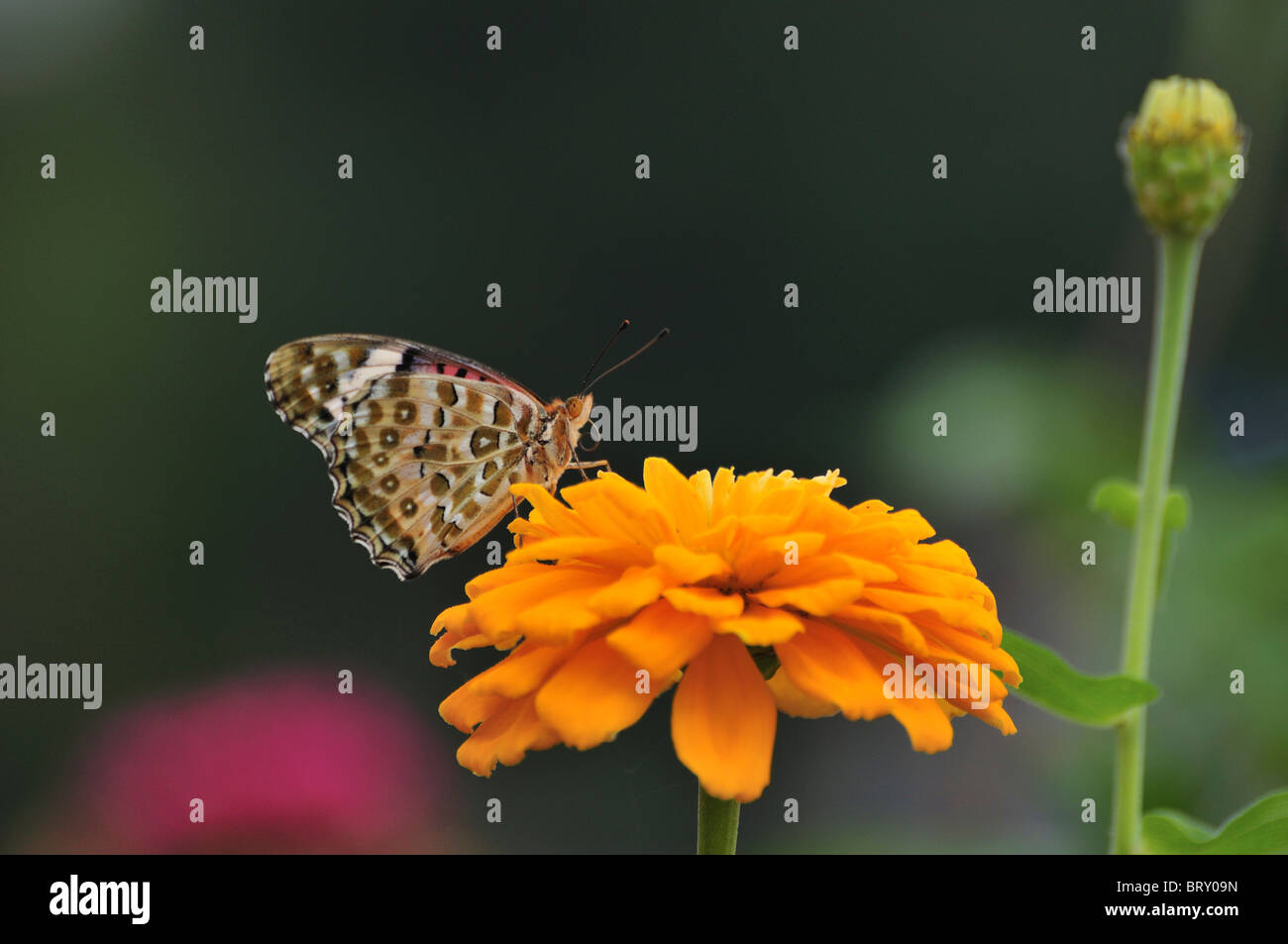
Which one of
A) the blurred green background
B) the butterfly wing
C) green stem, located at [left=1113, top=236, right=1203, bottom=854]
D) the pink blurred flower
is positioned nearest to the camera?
green stem, located at [left=1113, top=236, right=1203, bottom=854]

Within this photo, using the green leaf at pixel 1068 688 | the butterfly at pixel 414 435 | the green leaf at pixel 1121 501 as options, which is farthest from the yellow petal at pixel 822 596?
the butterfly at pixel 414 435

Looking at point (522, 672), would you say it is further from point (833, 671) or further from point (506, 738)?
point (833, 671)

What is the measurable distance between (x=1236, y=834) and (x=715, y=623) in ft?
0.87

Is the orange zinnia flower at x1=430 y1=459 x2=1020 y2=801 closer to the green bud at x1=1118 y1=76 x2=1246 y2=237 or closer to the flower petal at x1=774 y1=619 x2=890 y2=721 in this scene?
the flower petal at x1=774 y1=619 x2=890 y2=721

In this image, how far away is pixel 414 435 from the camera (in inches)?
37.1

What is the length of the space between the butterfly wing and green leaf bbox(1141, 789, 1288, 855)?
1.62ft

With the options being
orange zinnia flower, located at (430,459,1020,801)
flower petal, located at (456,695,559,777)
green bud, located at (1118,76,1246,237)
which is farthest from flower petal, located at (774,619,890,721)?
green bud, located at (1118,76,1246,237)

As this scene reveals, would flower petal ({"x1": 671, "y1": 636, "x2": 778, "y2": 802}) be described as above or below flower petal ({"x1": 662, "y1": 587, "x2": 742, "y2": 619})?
below

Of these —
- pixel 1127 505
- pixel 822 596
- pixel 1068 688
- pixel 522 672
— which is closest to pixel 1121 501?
pixel 1127 505

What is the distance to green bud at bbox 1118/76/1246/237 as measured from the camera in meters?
0.61

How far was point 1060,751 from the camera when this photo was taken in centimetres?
109

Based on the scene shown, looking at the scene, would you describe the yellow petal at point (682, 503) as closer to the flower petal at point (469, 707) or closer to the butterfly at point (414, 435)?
the flower petal at point (469, 707)

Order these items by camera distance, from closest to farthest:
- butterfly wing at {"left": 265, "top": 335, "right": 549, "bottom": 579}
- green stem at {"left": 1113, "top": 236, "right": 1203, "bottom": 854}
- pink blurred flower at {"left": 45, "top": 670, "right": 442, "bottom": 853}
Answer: green stem at {"left": 1113, "top": 236, "right": 1203, "bottom": 854}
butterfly wing at {"left": 265, "top": 335, "right": 549, "bottom": 579}
pink blurred flower at {"left": 45, "top": 670, "right": 442, "bottom": 853}

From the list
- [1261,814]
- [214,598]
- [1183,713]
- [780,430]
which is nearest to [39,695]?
[214,598]
